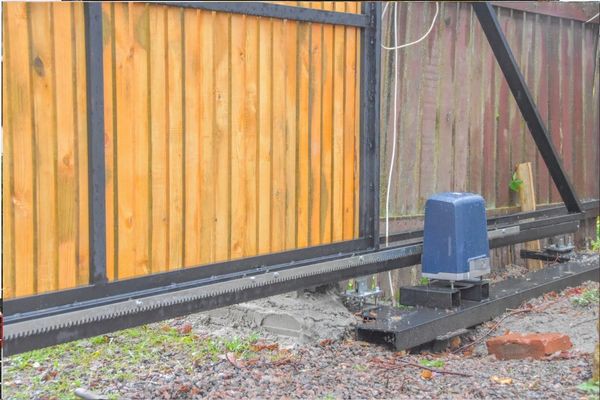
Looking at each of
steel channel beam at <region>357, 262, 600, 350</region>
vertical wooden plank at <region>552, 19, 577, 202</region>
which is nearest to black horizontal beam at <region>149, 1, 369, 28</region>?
steel channel beam at <region>357, 262, 600, 350</region>

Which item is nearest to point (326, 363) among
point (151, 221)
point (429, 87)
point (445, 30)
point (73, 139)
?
point (151, 221)

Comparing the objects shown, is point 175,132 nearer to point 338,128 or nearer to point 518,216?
point 338,128

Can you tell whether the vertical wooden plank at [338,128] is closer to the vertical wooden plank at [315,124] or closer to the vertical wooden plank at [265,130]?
the vertical wooden plank at [315,124]

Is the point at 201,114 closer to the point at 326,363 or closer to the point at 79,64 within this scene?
the point at 79,64

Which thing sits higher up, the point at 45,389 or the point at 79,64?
the point at 79,64

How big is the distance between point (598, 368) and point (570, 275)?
3.15 meters

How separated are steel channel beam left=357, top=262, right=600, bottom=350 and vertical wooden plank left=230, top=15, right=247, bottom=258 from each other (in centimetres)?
113

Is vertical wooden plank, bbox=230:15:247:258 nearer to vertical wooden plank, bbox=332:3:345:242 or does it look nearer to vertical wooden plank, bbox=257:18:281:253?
vertical wooden plank, bbox=257:18:281:253

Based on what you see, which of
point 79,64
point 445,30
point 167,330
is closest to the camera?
point 79,64

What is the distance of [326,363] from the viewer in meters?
4.80

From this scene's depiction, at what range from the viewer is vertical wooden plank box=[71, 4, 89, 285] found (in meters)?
3.77

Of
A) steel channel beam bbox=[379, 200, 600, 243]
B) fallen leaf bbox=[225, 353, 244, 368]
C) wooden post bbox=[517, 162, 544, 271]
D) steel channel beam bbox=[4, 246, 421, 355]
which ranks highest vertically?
wooden post bbox=[517, 162, 544, 271]

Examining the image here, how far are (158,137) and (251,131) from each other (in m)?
0.66

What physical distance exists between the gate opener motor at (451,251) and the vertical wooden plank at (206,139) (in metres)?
1.85
